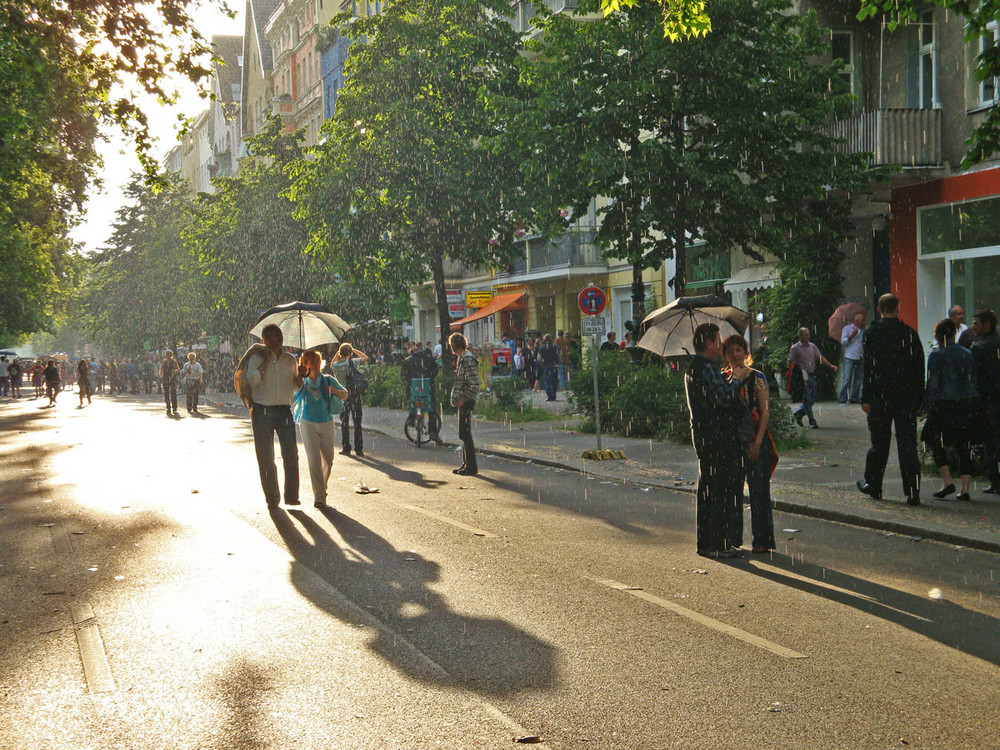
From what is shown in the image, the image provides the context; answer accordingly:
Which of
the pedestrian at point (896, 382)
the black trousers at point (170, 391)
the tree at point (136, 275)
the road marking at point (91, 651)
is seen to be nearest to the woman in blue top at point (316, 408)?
the pedestrian at point (896, 382)

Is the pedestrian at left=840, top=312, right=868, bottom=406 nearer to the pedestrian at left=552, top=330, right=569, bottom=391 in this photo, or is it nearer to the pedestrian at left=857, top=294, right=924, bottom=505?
the pedestrian at left=857, top=294, right=924, bottom=505

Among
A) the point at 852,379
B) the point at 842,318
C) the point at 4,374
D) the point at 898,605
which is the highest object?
the point at 842,318

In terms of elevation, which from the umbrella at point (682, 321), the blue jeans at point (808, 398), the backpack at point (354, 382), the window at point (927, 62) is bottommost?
the blue jeans at point (808, 398)

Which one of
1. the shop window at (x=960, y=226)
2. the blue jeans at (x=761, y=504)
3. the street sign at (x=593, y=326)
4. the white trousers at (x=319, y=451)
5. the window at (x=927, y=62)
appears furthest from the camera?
the window at (x=927, y=62)

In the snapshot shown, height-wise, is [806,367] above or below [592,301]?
below

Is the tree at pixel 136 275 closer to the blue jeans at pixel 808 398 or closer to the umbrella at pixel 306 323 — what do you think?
the blue jeans at pixel 808 398

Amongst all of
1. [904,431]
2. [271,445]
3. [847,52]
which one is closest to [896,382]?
[904,431]

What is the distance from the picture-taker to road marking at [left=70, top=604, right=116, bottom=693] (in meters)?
5.88

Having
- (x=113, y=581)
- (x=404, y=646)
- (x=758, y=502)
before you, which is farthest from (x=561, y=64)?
(x=404, y=646)

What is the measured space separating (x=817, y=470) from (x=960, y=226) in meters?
10.7

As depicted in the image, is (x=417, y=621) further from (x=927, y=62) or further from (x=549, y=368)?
(x=549, y=368)

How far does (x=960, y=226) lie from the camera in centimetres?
2408

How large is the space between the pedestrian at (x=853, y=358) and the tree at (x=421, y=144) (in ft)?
30.7

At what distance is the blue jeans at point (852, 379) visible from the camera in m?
25.5
